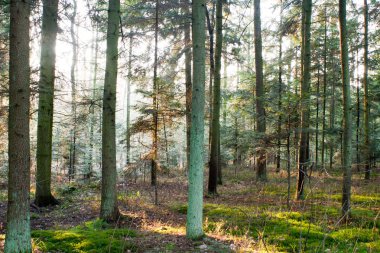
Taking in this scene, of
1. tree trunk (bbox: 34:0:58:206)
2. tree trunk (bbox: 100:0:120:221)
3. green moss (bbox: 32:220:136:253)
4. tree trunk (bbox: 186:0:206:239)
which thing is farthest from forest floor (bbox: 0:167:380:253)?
tree trunk (bbox: 100:0:120:221)

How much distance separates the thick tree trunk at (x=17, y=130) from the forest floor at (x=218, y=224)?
77 cm

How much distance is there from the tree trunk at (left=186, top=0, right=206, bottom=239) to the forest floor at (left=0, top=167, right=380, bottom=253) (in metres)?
0.40

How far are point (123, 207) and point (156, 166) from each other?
1824 mm

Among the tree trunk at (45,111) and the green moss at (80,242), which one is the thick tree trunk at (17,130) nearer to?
the green moss at (80,242)

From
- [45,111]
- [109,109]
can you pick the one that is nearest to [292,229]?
[109,109]

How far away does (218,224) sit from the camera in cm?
682

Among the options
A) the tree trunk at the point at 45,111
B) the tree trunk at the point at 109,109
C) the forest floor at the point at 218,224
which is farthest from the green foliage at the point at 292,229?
the tree trunk at the point at 45,111

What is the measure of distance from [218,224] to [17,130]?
4.63 m

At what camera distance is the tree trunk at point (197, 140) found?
5.48 metres

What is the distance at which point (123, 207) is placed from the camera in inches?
374

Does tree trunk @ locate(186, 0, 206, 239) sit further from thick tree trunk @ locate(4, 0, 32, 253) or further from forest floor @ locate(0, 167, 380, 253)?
thick tree trunk @ locate(4, 0, 32, 253)

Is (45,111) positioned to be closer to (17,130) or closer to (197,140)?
(17,130)

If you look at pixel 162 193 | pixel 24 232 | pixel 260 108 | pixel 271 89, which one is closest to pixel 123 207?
pixel 162 193

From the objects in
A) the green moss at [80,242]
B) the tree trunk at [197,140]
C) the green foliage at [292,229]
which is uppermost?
the tree trunk at [197,140]
